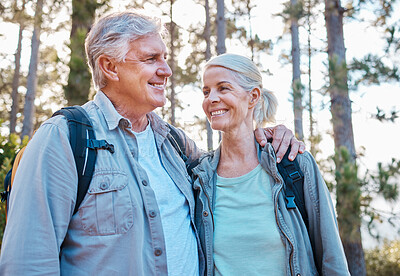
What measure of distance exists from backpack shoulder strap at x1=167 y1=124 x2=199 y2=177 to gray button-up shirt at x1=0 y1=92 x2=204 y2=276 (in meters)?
0.67

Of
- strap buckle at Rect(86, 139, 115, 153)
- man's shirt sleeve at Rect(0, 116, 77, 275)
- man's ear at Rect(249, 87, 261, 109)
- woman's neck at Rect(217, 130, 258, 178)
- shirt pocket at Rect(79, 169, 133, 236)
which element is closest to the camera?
man's shirt sleeve at Rect(0, 116, 77, 275)

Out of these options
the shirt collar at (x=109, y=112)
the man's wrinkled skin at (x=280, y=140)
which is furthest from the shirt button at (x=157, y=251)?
the man's wrinkled skin at (x=280, y=140)

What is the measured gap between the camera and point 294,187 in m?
2.34

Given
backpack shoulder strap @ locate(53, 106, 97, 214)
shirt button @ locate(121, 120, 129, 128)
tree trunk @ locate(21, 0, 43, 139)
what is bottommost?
backpack shoulder strap @ locate(53, 106, 97, 214)

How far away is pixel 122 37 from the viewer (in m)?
2.21

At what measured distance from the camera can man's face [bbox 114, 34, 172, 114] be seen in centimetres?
227

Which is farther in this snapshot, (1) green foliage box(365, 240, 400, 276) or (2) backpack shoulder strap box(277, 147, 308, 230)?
(1) green foliage box(365, 240, 400, 276)

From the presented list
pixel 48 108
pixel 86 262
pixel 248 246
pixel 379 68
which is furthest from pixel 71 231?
pixel 48 108

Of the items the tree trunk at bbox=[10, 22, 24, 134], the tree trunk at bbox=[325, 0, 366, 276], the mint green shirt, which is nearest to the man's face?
the mint green shirt

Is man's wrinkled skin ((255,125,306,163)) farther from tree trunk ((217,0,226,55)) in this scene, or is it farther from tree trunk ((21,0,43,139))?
tree trunk ((21,0,43,139))

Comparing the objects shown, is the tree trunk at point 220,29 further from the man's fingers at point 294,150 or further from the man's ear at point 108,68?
the man's ear at point 108,68

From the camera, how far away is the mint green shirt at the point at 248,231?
2.28 meters

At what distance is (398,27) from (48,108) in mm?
16879

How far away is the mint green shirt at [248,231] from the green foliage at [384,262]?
10557mm
